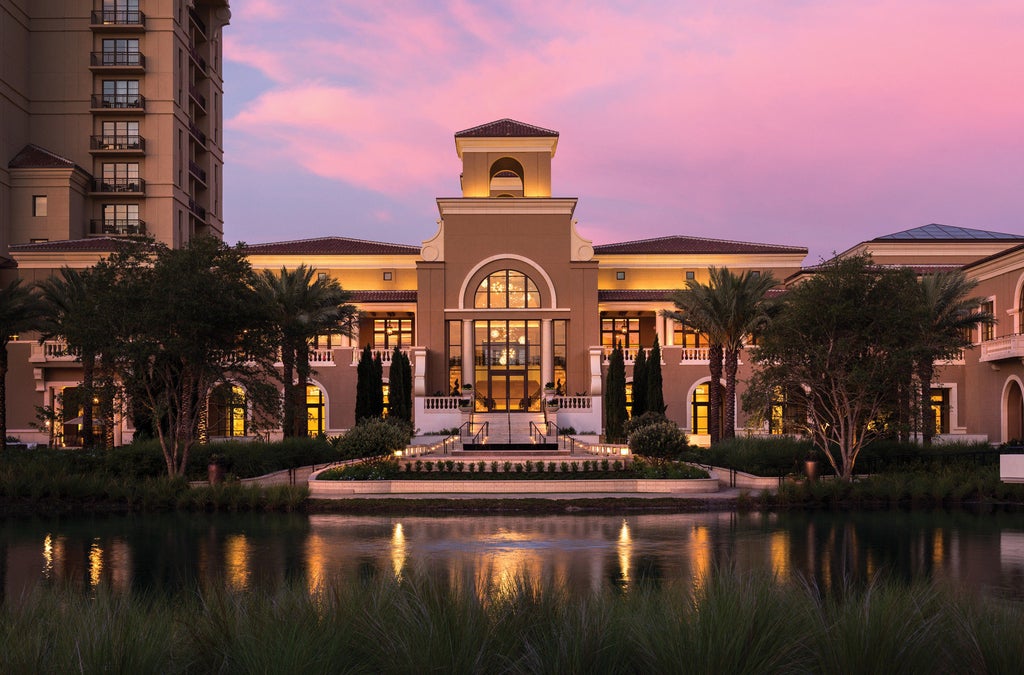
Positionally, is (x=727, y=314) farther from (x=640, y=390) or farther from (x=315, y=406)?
(x=315, y=406)

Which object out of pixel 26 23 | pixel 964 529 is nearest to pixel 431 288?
pixel 26 23

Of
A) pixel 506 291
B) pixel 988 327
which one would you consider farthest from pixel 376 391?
pixel 988 327

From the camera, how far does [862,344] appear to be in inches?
1140

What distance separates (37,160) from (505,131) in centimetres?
2975

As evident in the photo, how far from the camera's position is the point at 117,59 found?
206ft

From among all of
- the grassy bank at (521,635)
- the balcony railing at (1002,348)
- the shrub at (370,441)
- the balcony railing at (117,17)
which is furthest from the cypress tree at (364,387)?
the grassy bank at (521,635)

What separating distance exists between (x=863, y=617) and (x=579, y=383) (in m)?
47.5

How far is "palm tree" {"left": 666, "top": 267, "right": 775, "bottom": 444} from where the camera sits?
136 feet

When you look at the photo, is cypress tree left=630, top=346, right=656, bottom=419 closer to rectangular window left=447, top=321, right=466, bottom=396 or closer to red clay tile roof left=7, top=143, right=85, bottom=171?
rectangular window left=447, top=321, right=466, bottom=396

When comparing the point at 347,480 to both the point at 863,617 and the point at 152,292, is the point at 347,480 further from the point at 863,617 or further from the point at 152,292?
the point at 863,617

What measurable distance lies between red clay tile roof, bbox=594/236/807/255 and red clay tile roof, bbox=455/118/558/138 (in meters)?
8.10

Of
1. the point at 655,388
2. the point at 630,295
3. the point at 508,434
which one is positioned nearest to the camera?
the point at 655,388

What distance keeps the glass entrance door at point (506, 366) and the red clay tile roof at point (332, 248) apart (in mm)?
8453

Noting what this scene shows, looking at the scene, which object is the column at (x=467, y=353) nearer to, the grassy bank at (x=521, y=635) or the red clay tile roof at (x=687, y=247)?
the red clay tile roof at (x=687, y=247)
